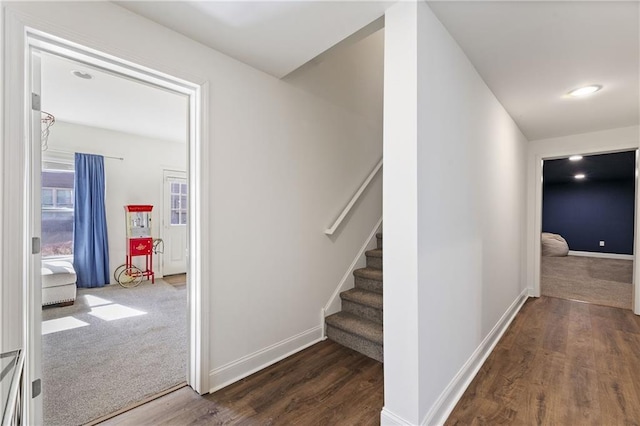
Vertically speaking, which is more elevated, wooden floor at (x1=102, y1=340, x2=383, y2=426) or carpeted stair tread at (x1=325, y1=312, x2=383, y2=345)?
carpeted stair tread at (x1=325, y1=312, x2=383, y2=345)

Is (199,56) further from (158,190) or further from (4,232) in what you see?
(158,190)

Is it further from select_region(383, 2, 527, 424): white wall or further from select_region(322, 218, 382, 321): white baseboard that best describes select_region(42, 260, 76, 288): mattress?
select_region(383, 2, 527, 424): white wall

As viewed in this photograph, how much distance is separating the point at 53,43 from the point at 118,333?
8.27 ft

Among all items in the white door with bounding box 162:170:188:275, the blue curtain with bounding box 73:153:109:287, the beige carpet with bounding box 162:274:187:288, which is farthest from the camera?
the white door with bounding box 162:170:188:275

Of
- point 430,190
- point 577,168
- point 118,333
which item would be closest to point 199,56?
point 430,190

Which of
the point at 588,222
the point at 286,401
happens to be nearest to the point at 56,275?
the point at 286,401

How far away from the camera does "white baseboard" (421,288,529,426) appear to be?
1562 mm

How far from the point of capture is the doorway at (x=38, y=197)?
4.24 feet

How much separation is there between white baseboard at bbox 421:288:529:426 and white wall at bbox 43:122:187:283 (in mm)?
5141

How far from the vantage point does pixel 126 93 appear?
3207mm

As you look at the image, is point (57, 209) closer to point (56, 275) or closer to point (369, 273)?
point (56, 275)

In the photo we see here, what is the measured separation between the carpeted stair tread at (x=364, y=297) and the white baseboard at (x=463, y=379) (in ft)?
2.54

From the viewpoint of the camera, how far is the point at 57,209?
4320mm

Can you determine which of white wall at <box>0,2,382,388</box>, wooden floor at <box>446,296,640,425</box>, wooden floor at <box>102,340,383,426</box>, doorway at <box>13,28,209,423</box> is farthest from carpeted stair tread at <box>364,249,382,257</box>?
doorway at <box>13,28,209,423</box>
